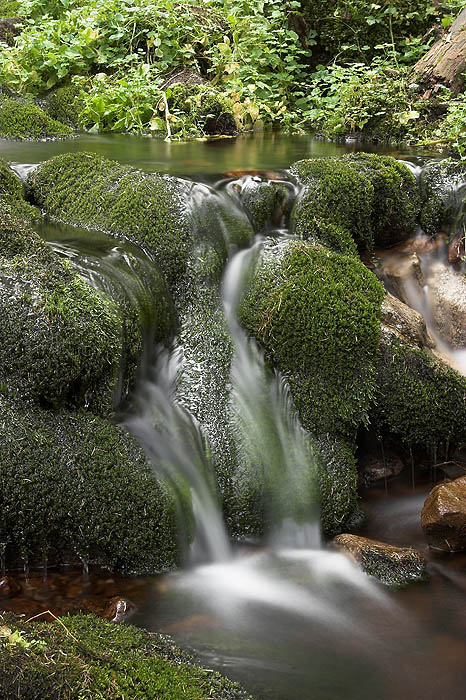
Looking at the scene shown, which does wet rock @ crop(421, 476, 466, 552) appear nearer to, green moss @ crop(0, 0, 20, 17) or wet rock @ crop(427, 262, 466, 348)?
wet rock @ crop(427, 262, 466, 348)

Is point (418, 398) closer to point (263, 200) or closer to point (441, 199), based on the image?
point (263, 200)

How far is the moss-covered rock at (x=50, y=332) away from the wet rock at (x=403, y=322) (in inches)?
63.7

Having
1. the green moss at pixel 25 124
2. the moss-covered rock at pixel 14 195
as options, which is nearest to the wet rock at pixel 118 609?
the moss-covered rock at pixel 14 195

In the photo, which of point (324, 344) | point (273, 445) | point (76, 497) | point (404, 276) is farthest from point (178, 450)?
point (404, 276)

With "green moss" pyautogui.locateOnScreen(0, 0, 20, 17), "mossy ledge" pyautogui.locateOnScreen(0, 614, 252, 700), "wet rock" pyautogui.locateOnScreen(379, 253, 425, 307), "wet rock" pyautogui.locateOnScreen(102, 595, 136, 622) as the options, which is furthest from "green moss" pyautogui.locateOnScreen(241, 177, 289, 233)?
"green moss" pyautogui.locateOnScreen(0, 0, 20, 17)

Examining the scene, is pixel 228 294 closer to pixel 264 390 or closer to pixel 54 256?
pixel 264 390

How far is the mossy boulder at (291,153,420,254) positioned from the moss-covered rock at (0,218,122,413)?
1597mm

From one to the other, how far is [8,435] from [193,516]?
0.92m

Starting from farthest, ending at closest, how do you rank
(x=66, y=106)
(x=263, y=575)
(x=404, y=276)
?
(x=66, y=106), (x=404, y=276), (x=263, y=575)

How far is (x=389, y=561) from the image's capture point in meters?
3.25

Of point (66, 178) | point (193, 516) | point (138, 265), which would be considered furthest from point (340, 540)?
point (66, 178)

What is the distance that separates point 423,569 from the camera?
3293 millimetres

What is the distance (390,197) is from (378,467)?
1805 mm

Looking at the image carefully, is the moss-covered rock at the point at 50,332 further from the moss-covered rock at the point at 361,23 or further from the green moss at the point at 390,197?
the moss-covered rock at the point at 361,23
